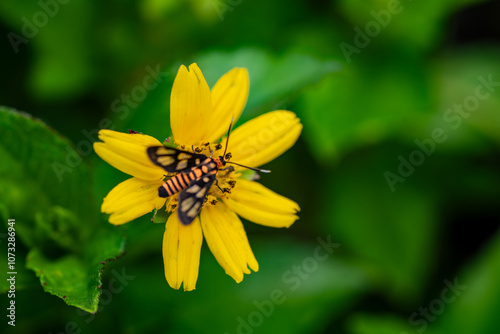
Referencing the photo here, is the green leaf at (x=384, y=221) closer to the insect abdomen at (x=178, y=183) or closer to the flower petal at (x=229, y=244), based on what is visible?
the flower petal at (x=229, y=244)

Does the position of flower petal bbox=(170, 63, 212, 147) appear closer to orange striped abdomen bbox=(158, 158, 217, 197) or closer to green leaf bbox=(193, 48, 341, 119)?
orange striped abdomen bbox=(158, 158, 217, 197)

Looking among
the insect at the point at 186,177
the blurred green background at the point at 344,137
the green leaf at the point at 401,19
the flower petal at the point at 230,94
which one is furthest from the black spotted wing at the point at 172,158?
the green leaf at the point at 401,19

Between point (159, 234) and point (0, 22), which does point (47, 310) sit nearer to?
point (159, 234)

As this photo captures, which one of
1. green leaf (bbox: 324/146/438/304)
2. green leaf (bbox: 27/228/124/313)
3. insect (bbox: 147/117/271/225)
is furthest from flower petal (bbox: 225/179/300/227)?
green leaf (bbox: 324/146/438/304)

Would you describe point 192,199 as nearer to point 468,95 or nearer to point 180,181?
point 180,181

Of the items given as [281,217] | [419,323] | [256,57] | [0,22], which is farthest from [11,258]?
[419,323]

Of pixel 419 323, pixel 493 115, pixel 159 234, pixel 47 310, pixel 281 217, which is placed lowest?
pixel 419 323

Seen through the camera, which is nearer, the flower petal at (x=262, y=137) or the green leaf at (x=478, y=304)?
the flower petal at (x=262, y=137)
